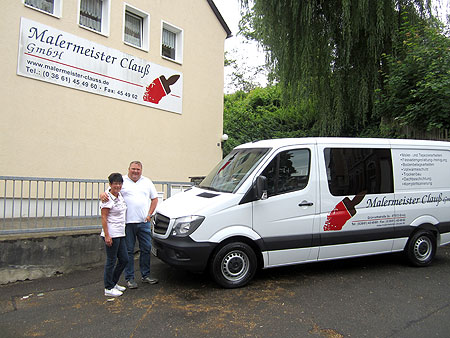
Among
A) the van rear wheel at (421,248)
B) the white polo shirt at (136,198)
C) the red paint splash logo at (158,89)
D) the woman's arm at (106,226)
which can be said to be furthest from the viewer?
the red paint splash logo at (158,89)

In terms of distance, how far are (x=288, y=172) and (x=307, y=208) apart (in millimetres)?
→ 607

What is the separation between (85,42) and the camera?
29.1 ft

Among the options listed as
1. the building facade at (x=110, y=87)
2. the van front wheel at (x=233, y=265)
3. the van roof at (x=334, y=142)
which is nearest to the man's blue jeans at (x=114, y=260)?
the van front wheel at (x=233, y=265)

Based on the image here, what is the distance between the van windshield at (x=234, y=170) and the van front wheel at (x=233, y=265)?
0.83 metres

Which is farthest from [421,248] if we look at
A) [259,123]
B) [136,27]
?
[259,123]

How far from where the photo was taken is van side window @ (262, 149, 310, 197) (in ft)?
16.3

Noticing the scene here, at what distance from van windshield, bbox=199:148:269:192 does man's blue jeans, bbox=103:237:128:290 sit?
1.57 meters

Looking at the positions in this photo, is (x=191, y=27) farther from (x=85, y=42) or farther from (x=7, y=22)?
(x=7, y=22)

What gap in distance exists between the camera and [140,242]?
505 centimetres

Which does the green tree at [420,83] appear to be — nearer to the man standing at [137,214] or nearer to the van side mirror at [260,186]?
the van side mirror at [260,186]

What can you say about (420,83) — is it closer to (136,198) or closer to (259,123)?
(136,198)

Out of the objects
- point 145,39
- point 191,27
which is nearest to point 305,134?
point 191,27

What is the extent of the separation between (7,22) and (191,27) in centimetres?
573

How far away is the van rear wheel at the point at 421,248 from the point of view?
5848 mm
